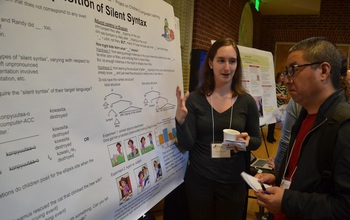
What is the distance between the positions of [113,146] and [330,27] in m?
8.54

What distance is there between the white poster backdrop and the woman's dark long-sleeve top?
123 centimetres

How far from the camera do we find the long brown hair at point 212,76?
1.61 m

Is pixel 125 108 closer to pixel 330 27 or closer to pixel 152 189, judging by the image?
pixel 152 189

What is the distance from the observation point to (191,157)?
63.1 inches

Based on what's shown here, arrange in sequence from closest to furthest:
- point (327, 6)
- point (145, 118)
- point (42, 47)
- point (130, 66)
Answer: point (42, 47), point (130, 66), point (145, 118), point (327, 6)

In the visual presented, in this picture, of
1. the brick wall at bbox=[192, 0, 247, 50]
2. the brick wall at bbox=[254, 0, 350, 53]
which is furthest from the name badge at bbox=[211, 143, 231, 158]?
the brick wall at bbox=[254, 0, 350, 53]

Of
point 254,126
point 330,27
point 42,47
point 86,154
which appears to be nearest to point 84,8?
point 42,47

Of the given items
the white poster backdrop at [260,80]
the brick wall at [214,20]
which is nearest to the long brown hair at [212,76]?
the white poster backdrop at [260,80]

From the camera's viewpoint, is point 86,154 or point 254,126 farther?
point 254,126

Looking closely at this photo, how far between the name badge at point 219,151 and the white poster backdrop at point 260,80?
4.54 ft

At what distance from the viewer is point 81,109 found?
894 mm

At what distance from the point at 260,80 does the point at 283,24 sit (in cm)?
618

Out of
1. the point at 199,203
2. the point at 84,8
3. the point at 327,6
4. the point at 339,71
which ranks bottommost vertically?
the point at 199,203

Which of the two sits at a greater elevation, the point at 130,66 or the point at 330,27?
the point at 330,27
